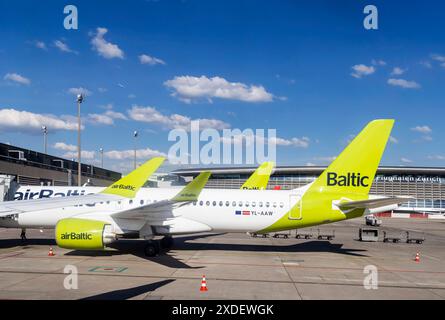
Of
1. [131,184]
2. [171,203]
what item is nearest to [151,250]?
[171,203]

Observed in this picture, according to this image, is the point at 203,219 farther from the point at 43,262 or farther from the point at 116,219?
the point at 43,262

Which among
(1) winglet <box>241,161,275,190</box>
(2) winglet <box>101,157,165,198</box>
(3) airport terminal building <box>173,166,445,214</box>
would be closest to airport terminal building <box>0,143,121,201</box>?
(1) winglet <box>241,161,275,190</box>

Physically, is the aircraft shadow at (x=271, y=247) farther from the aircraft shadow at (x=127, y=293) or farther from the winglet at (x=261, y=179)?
the aircraft shadow at (x=127, y=293)

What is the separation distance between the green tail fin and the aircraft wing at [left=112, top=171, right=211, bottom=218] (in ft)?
26.6

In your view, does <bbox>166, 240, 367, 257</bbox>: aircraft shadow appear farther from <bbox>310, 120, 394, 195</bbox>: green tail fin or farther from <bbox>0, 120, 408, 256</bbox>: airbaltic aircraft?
<bbox>310, 120, 394, 195</bbox>: green tail fin

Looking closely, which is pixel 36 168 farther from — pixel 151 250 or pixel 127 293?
pixel 127 293

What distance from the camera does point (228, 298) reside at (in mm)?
12695

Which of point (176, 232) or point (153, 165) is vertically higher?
point (153, 165)

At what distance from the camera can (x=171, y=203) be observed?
1933 cm

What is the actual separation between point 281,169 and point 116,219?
100 meters

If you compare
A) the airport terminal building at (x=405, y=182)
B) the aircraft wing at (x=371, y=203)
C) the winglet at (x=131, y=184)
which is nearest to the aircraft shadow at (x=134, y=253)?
the winglet at (x=131, y=184)

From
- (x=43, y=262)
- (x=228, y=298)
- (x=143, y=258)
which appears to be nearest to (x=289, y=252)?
(x=143, y=258)

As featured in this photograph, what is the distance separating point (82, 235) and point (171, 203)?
456 centimetres
